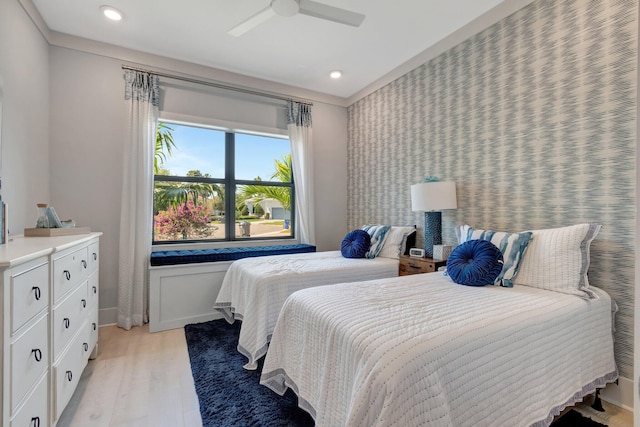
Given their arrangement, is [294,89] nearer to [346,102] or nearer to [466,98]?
[346,102]

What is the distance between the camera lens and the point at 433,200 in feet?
8.61

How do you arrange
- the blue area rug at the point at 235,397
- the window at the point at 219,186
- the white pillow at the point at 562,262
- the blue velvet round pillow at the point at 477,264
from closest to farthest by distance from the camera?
the blue area rug at the point at 235,397, the white pillow at the point at 562,262, the blue velvet round pillow at the point at 477,264, the window at the point at 219,186

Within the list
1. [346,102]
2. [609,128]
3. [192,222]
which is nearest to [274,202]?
[192,222]

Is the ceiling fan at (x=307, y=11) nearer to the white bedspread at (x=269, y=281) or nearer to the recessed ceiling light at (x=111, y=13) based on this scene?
the recessed ceiling light at (x=111, y=13)

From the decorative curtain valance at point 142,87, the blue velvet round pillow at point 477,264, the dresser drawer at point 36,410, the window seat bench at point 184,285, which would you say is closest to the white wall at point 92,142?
the decorative curtain valance at point 142,87

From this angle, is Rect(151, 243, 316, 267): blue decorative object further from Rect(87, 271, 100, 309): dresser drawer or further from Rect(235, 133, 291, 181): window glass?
Rect(235, 133, 291, 181): window glass

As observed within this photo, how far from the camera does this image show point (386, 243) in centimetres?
316

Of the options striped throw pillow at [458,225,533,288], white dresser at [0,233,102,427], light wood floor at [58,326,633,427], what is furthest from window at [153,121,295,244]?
striped throw pillow at [458,225,533,288]

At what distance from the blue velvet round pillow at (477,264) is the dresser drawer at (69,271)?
225 cm

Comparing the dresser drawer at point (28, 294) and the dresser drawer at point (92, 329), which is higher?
the dresser drawer at point (28, 294)

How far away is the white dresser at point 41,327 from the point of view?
1.00 m

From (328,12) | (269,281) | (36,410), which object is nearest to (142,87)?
(328,12)

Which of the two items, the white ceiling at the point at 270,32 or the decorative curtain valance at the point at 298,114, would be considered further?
the decorative curtain valance at the point at 298,114

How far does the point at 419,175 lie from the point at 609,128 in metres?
1.57
